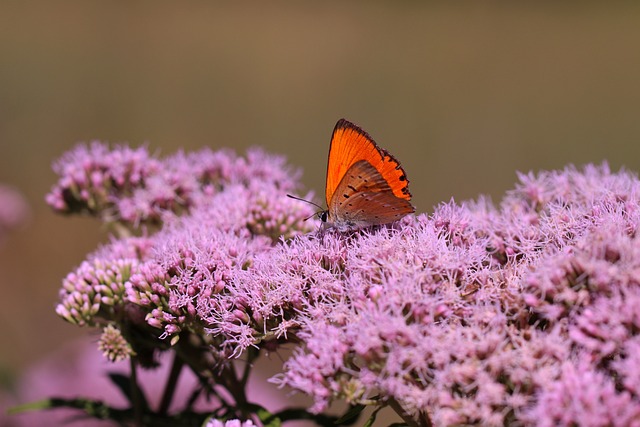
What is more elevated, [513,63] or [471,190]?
[513,63]

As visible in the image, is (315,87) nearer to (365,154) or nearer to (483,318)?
(365,154)

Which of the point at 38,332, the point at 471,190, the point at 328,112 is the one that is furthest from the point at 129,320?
the point at 328,112

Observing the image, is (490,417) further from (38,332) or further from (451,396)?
(38,332)

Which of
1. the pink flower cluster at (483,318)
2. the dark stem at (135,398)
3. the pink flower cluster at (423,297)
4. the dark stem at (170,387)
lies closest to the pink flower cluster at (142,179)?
the pink flower cluster at (423,297)

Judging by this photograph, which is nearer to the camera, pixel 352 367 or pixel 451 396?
pixel 451 396

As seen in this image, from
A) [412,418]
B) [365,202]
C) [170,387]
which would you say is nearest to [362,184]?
[365,202]

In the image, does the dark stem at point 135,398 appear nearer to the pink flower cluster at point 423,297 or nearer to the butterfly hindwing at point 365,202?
the pink flower cluster at point 423,297
